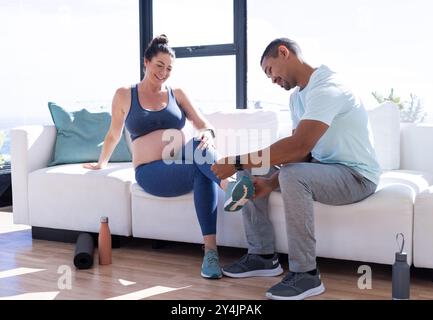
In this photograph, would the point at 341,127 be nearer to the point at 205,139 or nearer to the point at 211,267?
the point at 205,139

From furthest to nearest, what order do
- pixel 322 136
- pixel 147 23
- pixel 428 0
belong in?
pixel 147 23, pixel 428 0, pixel 322 136

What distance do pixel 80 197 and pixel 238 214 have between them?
Answer: 3.12 ft

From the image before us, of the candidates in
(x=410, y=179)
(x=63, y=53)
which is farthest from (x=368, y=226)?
(x=63, y=53)

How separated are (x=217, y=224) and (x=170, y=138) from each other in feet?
1.62

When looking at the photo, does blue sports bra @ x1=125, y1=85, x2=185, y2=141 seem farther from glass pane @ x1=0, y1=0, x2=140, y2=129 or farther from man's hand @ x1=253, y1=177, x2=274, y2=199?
glass pane @ x1=0, y1=0, x2=140, y2=129

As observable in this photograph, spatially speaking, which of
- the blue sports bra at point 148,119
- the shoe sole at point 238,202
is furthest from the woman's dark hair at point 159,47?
the shoe sole at point 238,202

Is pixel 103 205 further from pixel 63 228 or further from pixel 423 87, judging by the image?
pixel 423 87

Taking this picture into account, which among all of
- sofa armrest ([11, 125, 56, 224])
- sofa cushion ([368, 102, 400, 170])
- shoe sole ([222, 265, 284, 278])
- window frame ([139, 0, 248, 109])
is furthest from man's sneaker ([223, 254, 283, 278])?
window frame ([139, 0, 248, 109])

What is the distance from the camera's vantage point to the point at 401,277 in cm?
194

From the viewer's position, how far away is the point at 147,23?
4.44 metres

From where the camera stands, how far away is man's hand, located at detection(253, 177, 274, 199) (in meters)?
2.32

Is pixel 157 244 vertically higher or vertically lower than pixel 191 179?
lower

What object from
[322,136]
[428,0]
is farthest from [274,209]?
[428,0]
